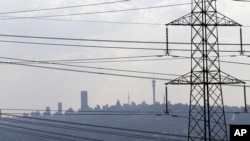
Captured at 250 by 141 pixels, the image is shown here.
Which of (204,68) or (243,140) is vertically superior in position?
(204,68)

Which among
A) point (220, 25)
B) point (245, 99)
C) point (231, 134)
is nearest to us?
point (231, 134)

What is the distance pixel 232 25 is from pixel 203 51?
373 cm

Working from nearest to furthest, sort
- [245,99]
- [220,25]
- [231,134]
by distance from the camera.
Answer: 1. [231,134]
2. [220,25]
3. [245,99]

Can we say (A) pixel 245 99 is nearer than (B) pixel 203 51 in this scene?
No

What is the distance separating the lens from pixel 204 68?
217 feet

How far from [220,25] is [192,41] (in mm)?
→ 3165

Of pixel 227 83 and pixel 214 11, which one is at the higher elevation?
pixel 214 11

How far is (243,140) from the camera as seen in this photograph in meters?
63.2

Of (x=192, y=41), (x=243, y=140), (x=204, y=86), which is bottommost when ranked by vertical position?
(x=243, y=140)

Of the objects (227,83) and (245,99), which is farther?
(245,99)

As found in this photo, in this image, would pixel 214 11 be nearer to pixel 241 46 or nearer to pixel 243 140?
pixel 241 46

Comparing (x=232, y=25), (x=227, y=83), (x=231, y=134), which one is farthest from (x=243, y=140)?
(x=232, y=25)

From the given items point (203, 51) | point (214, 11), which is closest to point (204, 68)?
point (203, 51)

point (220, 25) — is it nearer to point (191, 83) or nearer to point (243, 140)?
point (191, 83)
